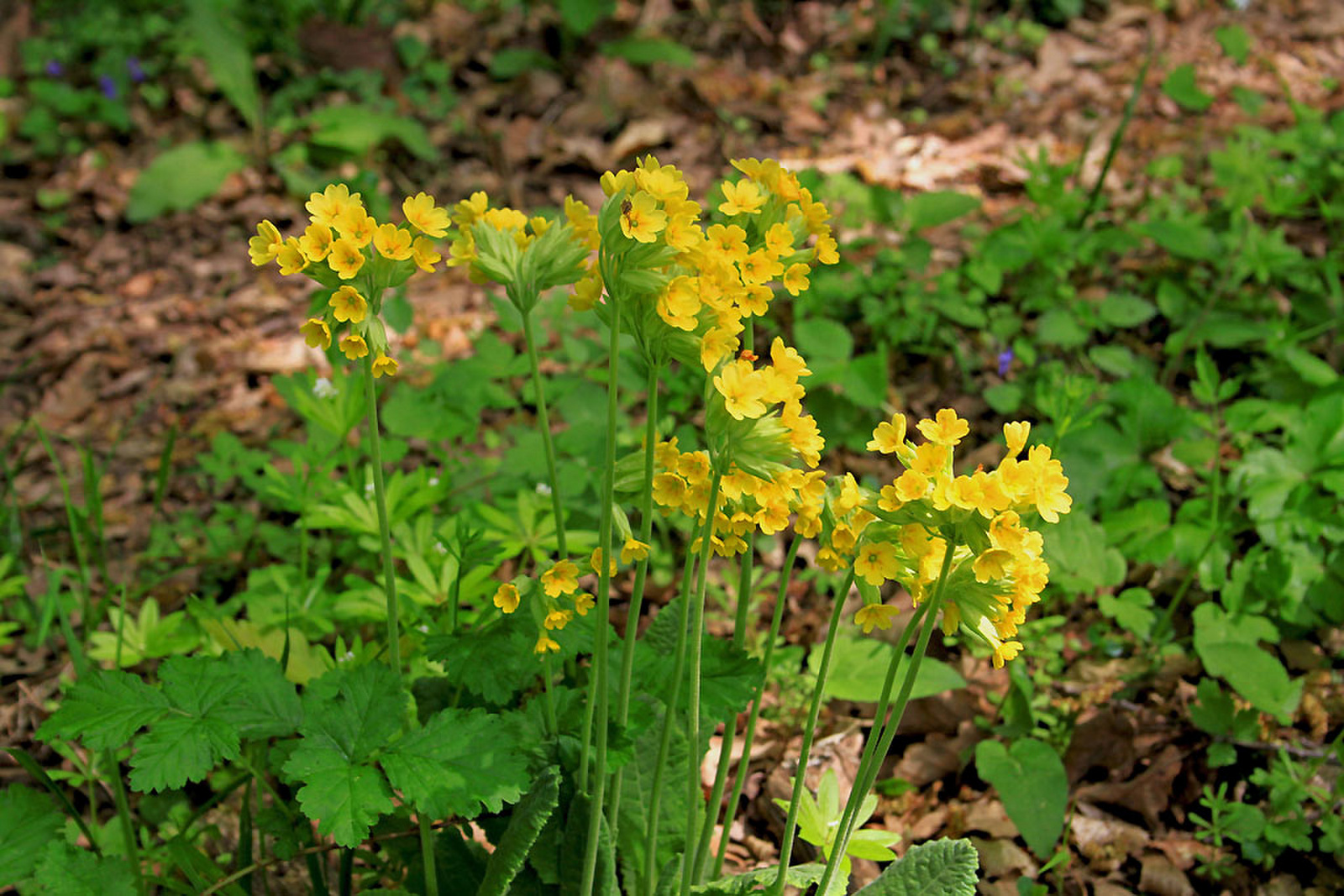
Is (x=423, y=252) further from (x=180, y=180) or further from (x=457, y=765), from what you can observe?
(x=180, y=180)

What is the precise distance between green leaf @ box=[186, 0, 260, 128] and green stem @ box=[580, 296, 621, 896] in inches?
161

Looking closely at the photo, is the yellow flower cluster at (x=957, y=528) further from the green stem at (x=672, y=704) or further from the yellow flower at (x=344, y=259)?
the yellow flower at (x=344, y=259)

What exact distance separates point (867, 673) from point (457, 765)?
96cm

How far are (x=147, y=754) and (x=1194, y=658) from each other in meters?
2.07

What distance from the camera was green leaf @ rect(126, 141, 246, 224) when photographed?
4.36 metres

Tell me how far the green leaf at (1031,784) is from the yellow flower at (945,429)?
40.5 inches

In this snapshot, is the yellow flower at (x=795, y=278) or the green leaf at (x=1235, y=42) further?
the green leaf at (x=1235, y=42)

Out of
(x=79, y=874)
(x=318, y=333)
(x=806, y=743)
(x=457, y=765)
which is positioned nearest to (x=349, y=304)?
(x=318, y=333)

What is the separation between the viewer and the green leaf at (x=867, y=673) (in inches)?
76.9

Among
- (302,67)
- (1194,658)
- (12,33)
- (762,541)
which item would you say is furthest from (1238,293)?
(12,33)

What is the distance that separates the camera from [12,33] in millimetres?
5289

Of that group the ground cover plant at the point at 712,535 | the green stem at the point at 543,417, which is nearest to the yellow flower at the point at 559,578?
the ground cover plant at the point at 712,535

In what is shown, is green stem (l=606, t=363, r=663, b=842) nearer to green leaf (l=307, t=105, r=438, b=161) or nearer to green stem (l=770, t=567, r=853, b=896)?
green stem (l=770, t=567, r=853, b=896)

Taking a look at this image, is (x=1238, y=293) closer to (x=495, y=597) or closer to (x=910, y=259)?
(x=910, y=259)
